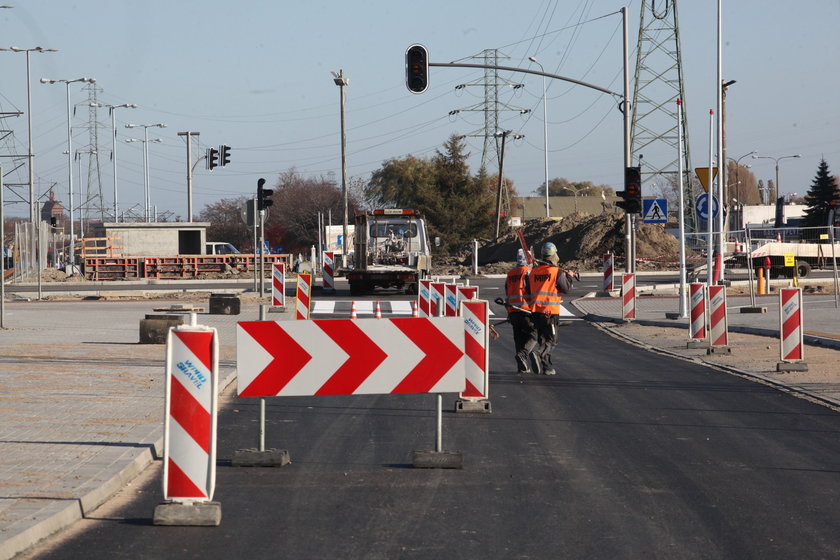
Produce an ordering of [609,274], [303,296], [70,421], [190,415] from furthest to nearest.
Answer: [609,274], [303,296], [70,421], [190,415]

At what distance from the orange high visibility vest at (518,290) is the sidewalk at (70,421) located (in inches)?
152

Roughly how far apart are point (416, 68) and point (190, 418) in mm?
19235

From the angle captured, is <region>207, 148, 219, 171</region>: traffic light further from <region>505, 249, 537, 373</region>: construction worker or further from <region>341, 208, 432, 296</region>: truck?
<region>505, 249, 537, 373</region>: construction worker

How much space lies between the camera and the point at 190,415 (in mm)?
6336

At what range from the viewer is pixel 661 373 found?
14.1 m

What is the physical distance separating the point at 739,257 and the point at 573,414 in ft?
135

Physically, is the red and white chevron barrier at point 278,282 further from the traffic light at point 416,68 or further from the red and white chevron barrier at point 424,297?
the red and white chevron barrier at point 424,297

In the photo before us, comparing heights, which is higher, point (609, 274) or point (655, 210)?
point (655, 210)

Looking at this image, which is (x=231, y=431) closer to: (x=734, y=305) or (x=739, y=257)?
(x=734, y=305)

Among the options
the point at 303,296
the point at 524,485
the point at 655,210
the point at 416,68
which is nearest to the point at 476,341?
the point at 524,485

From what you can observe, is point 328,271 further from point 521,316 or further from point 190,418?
point 190,418

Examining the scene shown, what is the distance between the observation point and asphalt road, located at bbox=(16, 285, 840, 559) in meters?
5.74

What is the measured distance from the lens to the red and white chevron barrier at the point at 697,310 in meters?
17.6

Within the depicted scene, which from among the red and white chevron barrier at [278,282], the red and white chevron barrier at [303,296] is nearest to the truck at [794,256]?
the red and white chevron barrier at [278,282]
